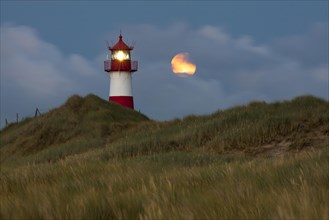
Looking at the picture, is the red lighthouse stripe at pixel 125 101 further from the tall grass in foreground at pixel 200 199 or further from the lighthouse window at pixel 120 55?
the tall grass in foreground at pixel 200 199

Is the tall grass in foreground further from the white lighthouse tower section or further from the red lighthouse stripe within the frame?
the white lighthouse tower section

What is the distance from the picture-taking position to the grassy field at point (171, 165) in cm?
364

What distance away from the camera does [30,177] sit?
7234mm

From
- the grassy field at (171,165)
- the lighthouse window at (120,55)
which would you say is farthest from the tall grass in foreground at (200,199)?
the lighthouse window at (120,55)

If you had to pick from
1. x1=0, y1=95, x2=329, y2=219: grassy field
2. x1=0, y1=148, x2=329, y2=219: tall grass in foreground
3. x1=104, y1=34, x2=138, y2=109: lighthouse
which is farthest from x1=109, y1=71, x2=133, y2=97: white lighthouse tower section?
x1=0, y1=148, x2=329, y2=219: tall grass in foreground

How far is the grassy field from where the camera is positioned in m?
3.64

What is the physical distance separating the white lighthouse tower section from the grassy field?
1372 cm

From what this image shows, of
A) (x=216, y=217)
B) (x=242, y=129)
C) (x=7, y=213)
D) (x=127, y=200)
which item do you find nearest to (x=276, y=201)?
(x=216, y=217)

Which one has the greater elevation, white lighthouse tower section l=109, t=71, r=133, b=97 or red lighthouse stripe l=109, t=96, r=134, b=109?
white lighthouse tower section l=109, t=71, r=133, b=97

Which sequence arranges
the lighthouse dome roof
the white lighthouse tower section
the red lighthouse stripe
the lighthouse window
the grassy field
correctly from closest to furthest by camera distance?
the grassy field → the red lighthouse stripe → the white lighthouse tower section → the lighthouse window → the lighthouse dome roof

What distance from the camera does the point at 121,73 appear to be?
55.1 metres

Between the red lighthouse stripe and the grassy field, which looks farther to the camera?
the red lighthouse stripe

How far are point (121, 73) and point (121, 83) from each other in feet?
3.46

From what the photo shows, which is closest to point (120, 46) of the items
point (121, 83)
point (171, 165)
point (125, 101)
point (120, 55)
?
point (120, 55)
